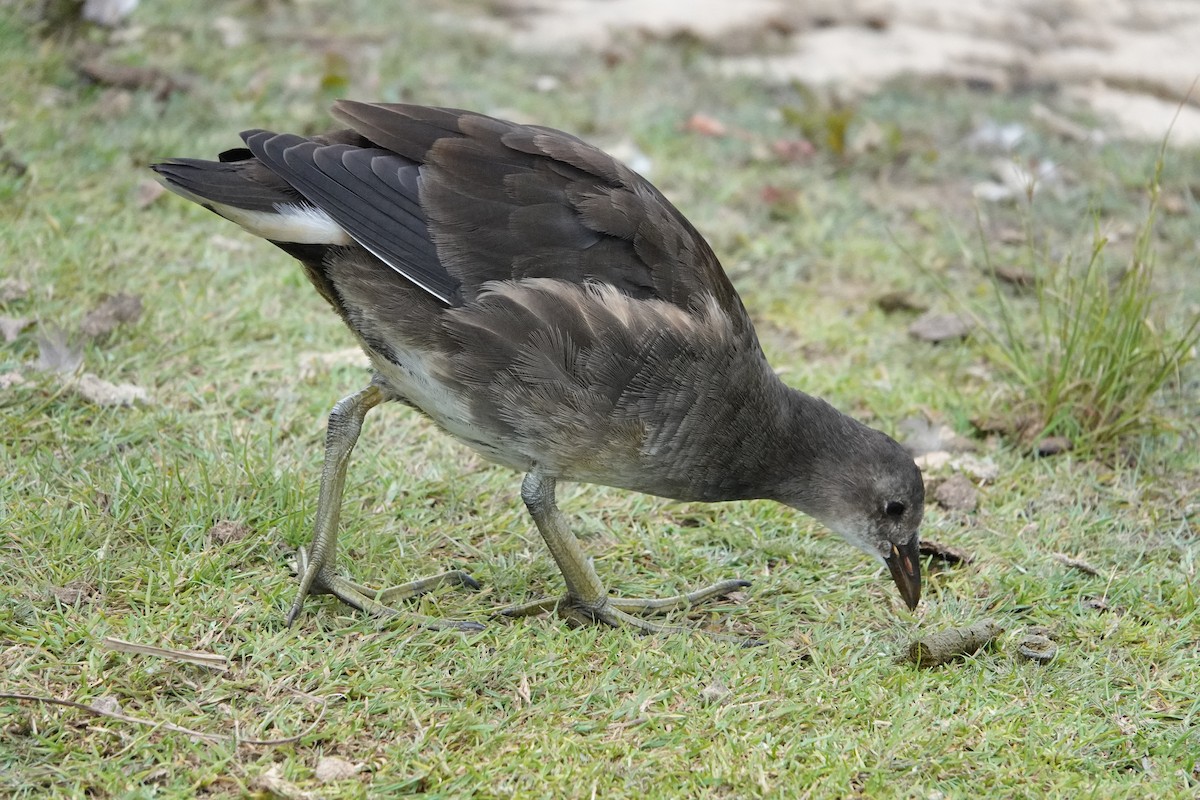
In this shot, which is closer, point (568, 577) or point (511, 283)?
point (511, 283)

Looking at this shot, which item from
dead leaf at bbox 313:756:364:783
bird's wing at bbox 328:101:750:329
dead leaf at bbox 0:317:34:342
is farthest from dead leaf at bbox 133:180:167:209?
dead leaf at bbox 313:756:364:783

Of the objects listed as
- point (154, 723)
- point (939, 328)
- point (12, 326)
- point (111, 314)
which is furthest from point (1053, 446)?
point (12, 326)

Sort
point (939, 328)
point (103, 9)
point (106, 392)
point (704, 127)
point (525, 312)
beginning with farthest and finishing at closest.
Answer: point (704, 127)
point (103, 9)
point (939, 328)
point (106, 392)
point (525, 312)

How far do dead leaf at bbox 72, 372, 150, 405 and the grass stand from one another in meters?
0.05

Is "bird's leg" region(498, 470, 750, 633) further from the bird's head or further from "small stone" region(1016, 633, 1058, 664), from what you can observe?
"small stone" region(1016, 633, 1058, 664)

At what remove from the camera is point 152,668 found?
2938 mm

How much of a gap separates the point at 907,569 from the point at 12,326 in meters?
3.00

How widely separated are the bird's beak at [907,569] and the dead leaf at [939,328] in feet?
5.48

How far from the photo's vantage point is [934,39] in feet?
28.4

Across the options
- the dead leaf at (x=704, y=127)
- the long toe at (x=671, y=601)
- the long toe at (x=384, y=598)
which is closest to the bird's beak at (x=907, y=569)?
the long toe at (x=671, y=601)

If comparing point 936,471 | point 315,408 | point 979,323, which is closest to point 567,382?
point 315,408

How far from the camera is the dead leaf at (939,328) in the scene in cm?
510

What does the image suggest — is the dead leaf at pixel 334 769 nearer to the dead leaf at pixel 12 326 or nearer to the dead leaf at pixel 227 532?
the dead leaf at pixel 227 532

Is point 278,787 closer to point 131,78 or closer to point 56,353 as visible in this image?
point 56,353
